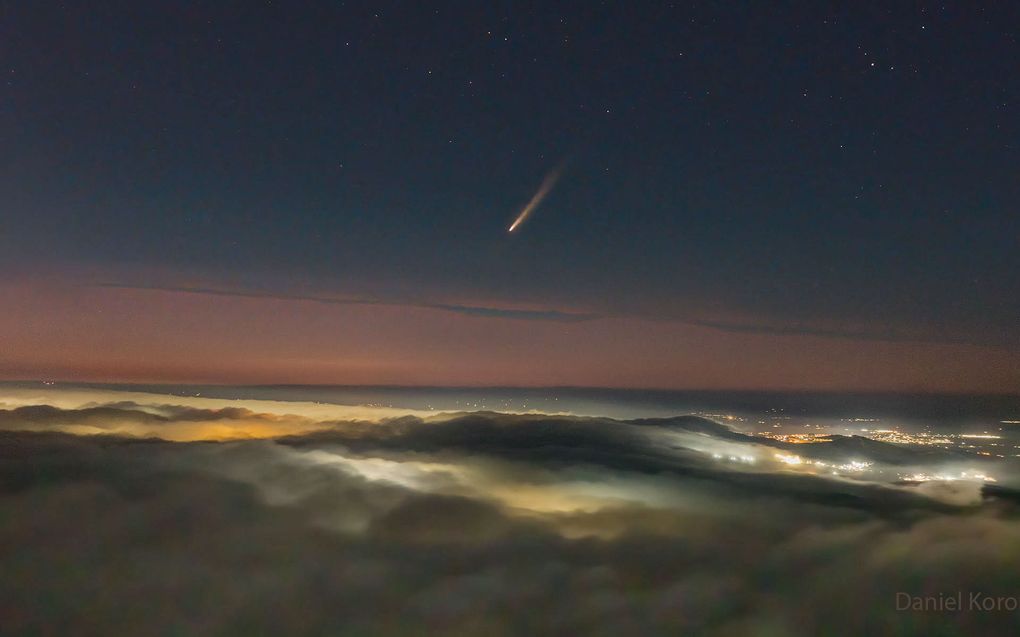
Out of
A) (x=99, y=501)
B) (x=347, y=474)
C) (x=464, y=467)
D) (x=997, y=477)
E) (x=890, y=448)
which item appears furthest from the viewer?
(x=890, y=448)

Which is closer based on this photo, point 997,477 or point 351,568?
point 351,568

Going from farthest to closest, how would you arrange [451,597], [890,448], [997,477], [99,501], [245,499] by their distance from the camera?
[890,448], [997,477], [245,499], [99,501], [451,597]

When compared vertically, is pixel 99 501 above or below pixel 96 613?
above

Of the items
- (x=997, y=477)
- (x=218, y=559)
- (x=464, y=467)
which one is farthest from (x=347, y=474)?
(x=997, y=477)

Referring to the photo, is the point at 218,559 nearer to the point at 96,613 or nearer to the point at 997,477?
the point at 96,613

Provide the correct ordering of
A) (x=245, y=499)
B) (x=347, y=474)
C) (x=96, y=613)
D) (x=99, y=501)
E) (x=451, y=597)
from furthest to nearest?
(x=347, y=474) → (x=245, y=499) → (x=99, y=501) → (x=451, y=597) → (x=96, y=613)

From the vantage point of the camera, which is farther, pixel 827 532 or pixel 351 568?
pixel 827 532

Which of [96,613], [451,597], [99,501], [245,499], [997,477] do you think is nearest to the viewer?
[96,613]

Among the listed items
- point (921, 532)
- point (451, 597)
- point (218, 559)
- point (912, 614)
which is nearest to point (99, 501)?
point (218, 559)

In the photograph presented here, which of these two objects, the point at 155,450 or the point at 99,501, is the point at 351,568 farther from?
the point at 155,450
